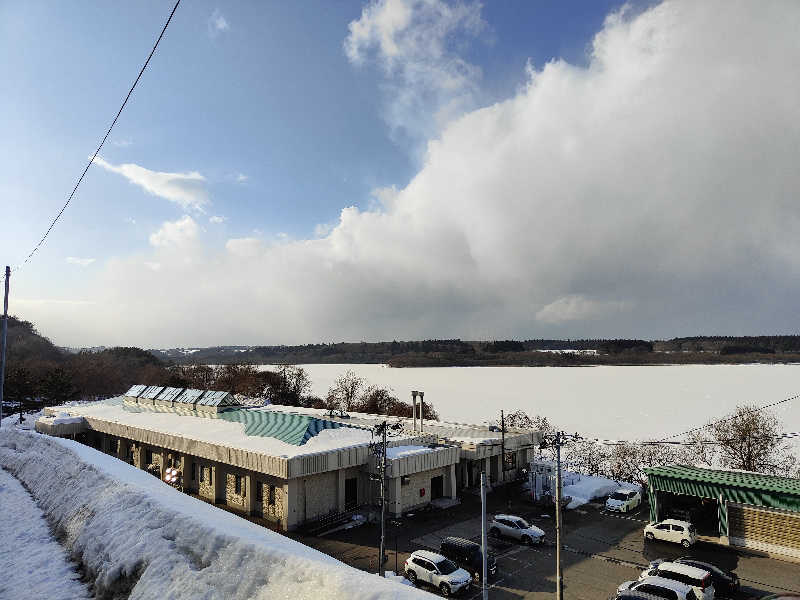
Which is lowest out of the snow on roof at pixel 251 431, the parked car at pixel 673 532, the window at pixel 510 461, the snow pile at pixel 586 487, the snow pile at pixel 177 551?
the snow pile at pixel 586 487

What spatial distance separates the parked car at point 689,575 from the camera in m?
17.8

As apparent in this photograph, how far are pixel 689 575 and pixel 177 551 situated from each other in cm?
1826

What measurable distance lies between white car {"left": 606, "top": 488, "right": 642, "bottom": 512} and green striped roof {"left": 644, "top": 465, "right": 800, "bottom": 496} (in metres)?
3.28

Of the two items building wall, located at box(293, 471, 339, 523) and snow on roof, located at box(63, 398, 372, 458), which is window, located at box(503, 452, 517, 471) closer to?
snow on roof, located at box(63, 398, 372, 458)

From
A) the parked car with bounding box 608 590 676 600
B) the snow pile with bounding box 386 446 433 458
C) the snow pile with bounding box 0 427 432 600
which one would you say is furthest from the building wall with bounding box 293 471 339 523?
the parked car with bounding box 608 590 676 600

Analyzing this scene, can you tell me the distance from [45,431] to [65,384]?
3521 cm

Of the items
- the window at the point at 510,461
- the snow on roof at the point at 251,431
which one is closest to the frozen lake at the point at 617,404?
the window at the point at 510,461

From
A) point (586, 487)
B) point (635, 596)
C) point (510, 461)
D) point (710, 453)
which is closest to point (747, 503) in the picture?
point (635, 596)

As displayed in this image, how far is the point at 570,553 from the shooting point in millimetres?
22766

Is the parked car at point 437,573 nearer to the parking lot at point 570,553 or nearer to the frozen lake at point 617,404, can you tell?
the parking lot at point 570,553

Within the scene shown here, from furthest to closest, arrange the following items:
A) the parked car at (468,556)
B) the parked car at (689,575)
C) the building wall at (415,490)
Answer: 1. the building wall at (415,490)
2. the parked car at (468,556)
3. the parked car at (689,575)

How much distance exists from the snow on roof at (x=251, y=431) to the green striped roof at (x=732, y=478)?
56.4 feet

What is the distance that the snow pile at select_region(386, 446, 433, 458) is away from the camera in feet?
95.5

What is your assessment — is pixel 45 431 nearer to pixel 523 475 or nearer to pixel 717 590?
pixel 523 475
